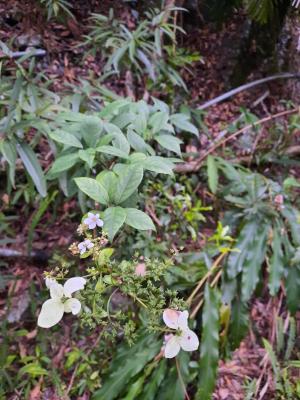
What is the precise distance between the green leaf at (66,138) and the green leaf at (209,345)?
3.45 ft

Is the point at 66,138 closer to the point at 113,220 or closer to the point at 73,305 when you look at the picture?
the point at 113,220

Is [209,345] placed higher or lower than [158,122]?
lower

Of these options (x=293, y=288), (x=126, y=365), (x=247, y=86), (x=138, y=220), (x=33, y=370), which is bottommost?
(x=33, y=370)

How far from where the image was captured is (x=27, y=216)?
217cm

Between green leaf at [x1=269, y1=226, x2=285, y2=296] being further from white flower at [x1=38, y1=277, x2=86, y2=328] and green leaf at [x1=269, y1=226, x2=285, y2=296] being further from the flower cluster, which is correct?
white flower at [x1=38, y1=277, x2=86, y2=328]

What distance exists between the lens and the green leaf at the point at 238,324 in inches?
74.4

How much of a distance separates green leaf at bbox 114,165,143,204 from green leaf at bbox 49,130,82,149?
0.81ft

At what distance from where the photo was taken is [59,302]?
2.62ft

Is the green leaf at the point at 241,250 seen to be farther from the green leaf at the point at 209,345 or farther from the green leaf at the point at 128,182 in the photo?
the green leaf at the point at 128,182

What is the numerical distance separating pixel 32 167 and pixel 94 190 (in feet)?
1.94

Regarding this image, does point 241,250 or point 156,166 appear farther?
point 241,250

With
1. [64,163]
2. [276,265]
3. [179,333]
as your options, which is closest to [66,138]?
[64,163]

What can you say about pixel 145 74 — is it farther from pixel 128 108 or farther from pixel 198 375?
pixel 198 375

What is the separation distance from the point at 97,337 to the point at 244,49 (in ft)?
6.94
